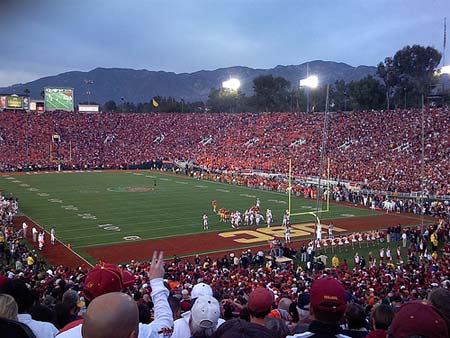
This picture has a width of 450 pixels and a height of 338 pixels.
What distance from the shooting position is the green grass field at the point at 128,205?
80.3 ft

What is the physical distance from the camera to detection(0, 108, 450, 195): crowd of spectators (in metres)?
40.4

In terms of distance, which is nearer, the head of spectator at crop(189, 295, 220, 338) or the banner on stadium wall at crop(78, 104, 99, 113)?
the head of spectator at crop(189, 295, 220, 338)

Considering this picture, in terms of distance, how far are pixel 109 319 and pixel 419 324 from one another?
1591mm

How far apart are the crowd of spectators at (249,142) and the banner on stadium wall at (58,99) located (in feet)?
13.9

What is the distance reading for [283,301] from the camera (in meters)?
6.72

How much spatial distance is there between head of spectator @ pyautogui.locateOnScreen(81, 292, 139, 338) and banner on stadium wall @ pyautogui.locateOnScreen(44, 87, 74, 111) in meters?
81.0

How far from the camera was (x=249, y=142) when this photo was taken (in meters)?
60.4

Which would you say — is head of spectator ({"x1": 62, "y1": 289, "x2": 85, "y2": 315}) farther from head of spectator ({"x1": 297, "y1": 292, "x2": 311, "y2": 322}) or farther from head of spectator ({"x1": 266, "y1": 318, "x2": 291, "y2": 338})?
head of spectator ({"x1": 297, "y1": 292, "x2": 311, "y2": 322})

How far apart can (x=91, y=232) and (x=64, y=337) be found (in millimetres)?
22069

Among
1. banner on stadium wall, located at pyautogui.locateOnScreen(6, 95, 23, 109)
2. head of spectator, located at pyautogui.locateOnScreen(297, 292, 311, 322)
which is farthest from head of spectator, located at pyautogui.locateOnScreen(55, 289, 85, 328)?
banner on stadium wall, located at pyautogui.locateOnScreen(6, 95, 23, 109)

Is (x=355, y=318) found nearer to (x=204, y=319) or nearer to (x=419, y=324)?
(x=204, y=319)

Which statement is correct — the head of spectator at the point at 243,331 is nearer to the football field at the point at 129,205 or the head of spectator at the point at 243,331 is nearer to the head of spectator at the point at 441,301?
the head of spectator at the point at 441,301

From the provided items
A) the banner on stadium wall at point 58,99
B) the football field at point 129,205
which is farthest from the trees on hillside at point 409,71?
the banner on stadium wall at point 58,99

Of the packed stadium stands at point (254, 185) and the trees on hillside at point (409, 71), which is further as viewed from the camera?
the trees on hillside at point (409, 71)
